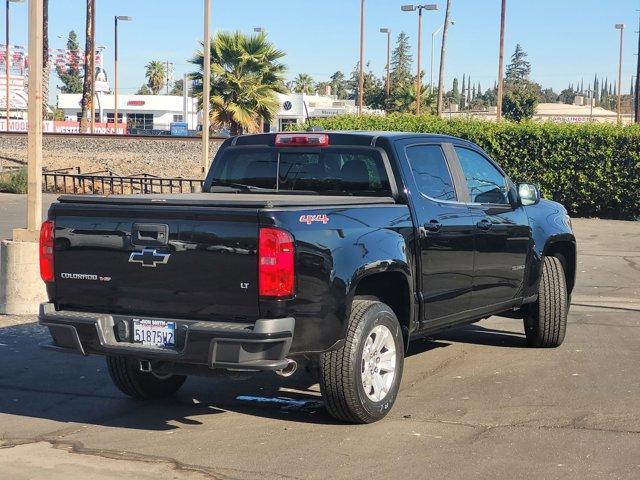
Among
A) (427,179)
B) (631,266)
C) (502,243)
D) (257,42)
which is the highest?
(257,42)

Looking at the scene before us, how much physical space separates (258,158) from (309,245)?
2055 mm

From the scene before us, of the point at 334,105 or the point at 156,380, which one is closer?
the point at 156,380

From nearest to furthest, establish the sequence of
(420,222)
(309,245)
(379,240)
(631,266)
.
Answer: (309,245) < (379,240) < (420,222) < (631,266)

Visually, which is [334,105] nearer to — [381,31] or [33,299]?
[381,31]

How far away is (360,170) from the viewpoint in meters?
7.54

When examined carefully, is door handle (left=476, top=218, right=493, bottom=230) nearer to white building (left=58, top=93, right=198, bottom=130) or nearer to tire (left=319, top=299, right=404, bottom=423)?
tire (left=319, top=299, right=404, bottom=423)

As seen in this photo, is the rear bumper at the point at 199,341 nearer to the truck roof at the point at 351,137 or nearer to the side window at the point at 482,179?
the truck roof at the point at 351,137

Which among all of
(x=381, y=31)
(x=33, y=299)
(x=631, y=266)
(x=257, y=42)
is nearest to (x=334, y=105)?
(x=381, y=31)

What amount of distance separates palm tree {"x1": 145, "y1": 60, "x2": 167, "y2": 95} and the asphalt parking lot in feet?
412

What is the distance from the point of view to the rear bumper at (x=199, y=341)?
5957 millimetres

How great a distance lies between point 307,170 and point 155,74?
418ft

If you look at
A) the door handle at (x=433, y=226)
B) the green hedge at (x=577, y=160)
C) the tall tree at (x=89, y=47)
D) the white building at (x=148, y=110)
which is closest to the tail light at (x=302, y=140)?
the door handle at (x=433, y=226)

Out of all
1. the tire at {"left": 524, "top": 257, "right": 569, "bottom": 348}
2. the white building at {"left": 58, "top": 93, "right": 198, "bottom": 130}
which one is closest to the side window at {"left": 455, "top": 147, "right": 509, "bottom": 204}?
the tire at {"left": 524, "top": 257, "right": 569, "bottom": 348}

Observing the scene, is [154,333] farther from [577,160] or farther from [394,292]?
[577,160]
